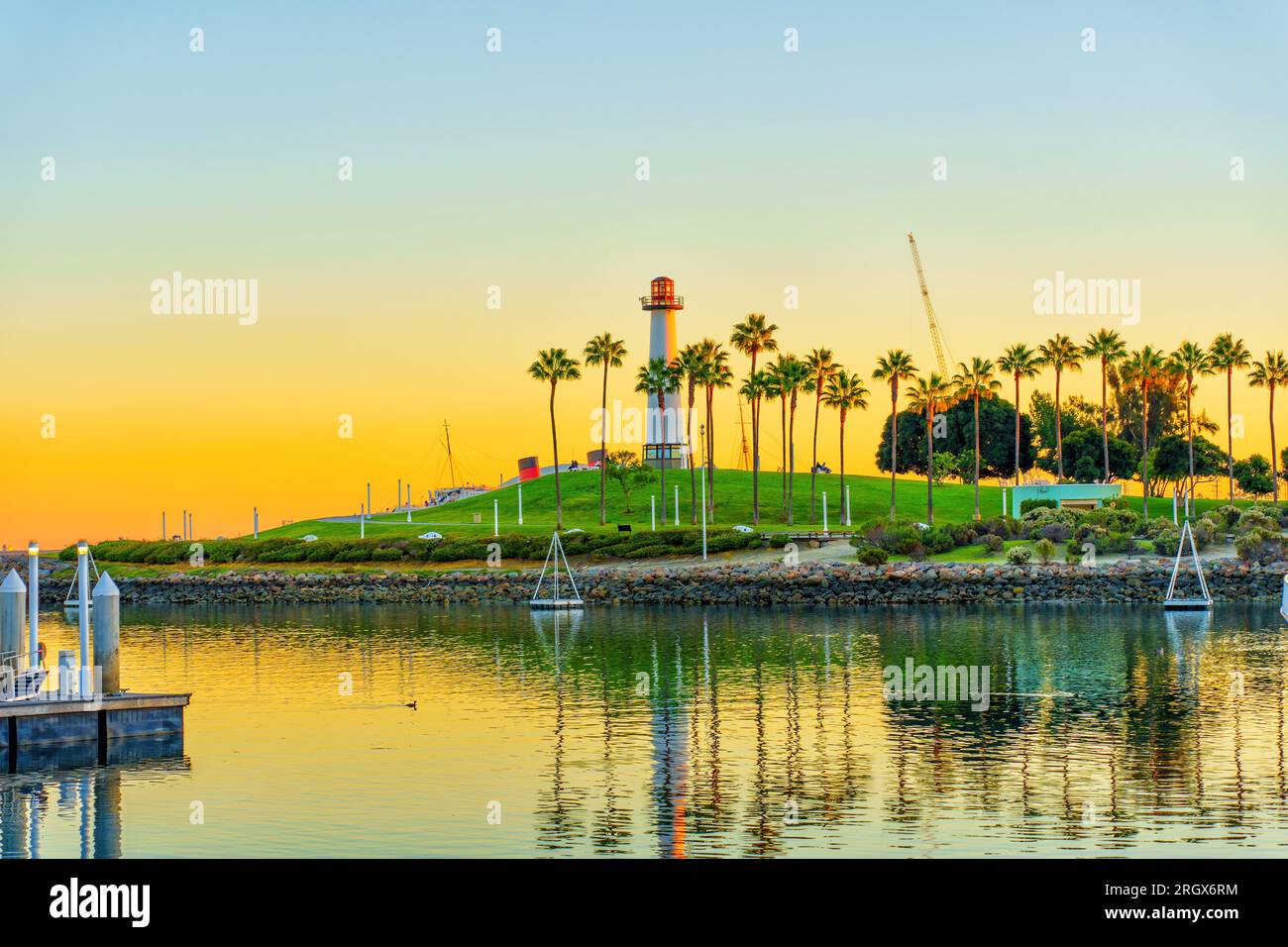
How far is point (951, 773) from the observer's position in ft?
127

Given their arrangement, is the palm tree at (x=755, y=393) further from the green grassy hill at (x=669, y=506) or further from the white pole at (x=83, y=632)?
the white pole at (x=83, y=632)

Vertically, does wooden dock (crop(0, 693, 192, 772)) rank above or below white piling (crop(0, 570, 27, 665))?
below

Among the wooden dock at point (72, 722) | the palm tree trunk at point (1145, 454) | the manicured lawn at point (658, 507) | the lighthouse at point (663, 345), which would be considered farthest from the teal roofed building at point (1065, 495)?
the wooden dock at point (72, 722)

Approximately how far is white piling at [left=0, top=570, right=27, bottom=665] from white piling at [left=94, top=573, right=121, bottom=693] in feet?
8.82

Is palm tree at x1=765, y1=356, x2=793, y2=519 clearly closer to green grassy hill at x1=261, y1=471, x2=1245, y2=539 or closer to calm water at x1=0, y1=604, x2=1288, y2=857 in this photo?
green grassy hill at x1=261, y1=471, x2=1245, y2=539

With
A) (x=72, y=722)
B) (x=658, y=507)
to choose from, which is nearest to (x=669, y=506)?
(x=658, y=507)

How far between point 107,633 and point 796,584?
68.4 m

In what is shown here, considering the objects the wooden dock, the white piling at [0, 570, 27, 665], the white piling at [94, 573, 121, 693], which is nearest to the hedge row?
the white piling at [0, 570, 27, 665]

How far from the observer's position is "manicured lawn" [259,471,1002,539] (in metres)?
147

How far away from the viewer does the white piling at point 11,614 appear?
44219mm

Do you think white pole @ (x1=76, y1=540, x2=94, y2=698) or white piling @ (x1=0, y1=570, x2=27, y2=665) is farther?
white piling @ (x1=0, y1=570, x2=27, y2=665)

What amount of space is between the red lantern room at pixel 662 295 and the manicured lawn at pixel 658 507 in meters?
19.4

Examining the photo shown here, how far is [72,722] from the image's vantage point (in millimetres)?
41562
